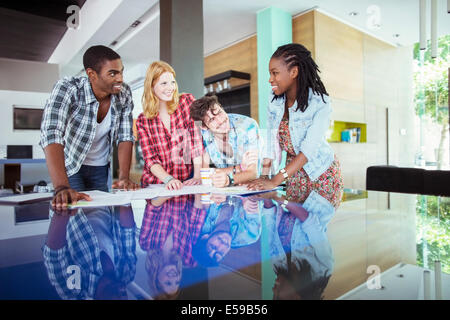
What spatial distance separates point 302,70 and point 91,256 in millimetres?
1266

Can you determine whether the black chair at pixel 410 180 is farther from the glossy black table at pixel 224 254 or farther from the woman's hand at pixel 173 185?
the woman's hand at pixel 173 185

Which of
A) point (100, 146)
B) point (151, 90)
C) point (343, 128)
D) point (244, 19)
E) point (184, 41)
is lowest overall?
point (100, 146)

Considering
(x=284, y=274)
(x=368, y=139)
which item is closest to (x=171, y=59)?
(x=284, y=274)

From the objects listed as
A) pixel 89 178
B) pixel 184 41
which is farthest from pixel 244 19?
pixel 89 178

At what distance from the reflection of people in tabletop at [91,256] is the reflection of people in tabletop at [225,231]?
3.8 inches

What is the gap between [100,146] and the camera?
5.22 ft

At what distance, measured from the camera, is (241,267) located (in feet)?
1.19

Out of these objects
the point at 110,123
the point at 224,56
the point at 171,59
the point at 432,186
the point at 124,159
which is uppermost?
the point at 224,56

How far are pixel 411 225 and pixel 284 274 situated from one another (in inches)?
16.7

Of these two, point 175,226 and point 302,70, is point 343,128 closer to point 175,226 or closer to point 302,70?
point 302,70

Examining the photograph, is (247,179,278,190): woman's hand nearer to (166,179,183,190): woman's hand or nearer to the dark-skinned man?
(166,179,183,190): woman's hand

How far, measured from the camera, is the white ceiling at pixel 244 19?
3.98 metres

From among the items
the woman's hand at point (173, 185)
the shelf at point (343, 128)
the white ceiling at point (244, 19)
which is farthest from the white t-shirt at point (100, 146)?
the shelf at point (343, 128)
